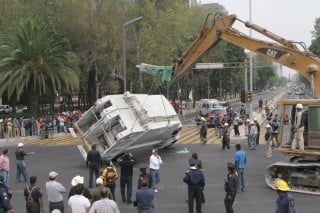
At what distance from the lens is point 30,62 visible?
39312mm

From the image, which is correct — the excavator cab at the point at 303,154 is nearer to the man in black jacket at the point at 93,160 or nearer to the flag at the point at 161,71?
the man in black jacket at the point at 93,160

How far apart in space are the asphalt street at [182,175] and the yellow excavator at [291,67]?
2.61ft

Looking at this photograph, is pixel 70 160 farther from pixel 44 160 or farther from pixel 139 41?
pixel 139 41

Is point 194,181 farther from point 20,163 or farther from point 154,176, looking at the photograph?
point 20,163

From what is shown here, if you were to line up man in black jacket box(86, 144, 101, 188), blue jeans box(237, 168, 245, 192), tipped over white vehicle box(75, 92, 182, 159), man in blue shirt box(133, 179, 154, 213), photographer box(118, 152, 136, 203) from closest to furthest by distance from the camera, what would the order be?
1. man in blue shirt box(133, 179, 154, 213)
2. photographer box(118, 152, 136, 203)
3. blue jeans box(237, 168, 245, 192)
4. man in black jacket box(86, 144, 101, 188)
5. tipped over white vehicle box(75, 92, 182, 159)

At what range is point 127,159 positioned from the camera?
14.4 metres

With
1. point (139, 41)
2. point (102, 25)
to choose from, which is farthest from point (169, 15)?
point (102, 25)

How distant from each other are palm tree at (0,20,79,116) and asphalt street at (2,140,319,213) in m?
9.57

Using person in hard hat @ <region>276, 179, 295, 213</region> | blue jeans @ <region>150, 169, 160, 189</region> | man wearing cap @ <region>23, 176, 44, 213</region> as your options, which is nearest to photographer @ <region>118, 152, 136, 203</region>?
blue jeans @ <region>150, 169, 160, 189</region>

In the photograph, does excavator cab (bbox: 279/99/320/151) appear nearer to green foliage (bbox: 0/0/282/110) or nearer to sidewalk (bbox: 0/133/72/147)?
sidewalk (bbox: 0/133/72/147)

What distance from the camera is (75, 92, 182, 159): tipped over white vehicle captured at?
67.7ft

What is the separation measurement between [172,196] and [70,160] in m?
9.53

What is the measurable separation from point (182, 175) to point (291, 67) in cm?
574

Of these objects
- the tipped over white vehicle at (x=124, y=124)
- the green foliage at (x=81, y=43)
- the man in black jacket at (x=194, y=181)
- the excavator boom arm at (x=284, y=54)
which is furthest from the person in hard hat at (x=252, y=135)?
the green foliage at (x=81, y=43)
